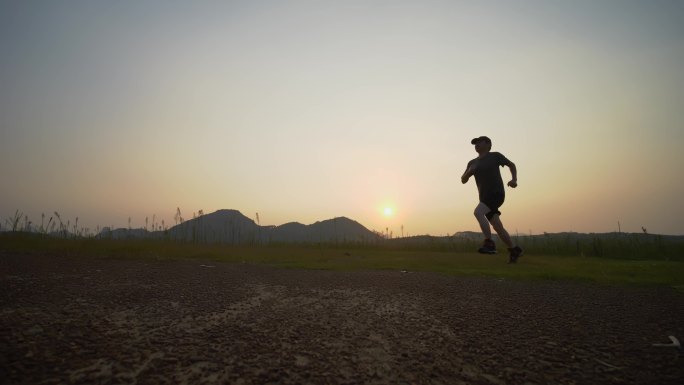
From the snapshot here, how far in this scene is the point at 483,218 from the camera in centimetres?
694

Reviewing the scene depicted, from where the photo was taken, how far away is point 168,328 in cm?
221

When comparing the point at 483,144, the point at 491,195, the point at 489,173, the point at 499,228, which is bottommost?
the point at 499,228

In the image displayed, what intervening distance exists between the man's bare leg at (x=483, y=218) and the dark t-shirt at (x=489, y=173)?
28 cm

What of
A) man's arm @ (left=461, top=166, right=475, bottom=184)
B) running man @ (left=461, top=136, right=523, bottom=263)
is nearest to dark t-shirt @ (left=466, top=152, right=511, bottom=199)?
running man @ (left=461, top=136, right=523, bottom=263)

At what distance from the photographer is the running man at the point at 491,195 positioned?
6.89m

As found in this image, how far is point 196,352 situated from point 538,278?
5.13 metres

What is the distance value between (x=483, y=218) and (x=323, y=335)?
5.74 meters

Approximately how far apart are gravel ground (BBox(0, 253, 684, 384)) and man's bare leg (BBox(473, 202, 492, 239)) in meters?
3.06

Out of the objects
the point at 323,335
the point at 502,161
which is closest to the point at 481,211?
the point at 502,161

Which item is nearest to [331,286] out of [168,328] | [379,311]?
[379,311]

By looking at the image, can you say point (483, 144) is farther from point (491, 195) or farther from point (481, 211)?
point (481, 211)

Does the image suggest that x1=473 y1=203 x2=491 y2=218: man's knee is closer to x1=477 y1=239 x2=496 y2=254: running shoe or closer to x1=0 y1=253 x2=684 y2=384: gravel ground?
x1=477 y1=239 x2=496 y2=254: running shoe

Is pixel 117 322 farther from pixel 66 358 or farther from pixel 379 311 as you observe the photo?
pixel 379 311

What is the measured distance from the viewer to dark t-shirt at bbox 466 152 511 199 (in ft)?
23.1
